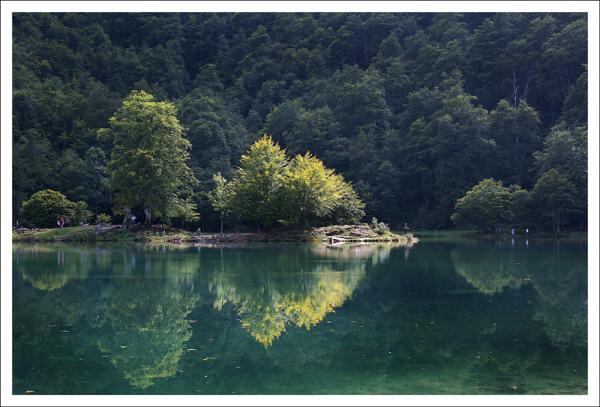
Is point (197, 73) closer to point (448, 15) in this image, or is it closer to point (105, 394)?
point (448, 15)

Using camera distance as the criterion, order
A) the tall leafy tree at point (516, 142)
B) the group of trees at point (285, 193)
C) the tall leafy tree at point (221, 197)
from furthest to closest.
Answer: the tall leafy tree at point (516, 142)
the tall leafy tree at point (221, 197)
the group of trees at point (285, 193)

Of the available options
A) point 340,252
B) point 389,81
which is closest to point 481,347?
point 340,252

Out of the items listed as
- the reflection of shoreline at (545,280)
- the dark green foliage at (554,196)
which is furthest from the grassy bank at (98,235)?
the dark green foliage at (554,196)

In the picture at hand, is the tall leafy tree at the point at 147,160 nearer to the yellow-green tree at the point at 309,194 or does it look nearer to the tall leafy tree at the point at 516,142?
the yellow-green tree at the point at 309,194

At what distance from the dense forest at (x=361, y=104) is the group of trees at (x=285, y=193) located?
210 inches

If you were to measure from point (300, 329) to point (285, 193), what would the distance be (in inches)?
1026

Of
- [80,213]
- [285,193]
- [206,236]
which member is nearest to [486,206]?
[285,193]

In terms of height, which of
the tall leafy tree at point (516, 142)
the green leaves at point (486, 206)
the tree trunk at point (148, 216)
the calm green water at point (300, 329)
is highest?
the tall leafy tree at point (516, 142)

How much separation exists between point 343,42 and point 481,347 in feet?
209

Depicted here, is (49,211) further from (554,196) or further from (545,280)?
(545,280)

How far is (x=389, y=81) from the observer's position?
62.3 meters

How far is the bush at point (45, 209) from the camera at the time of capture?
42.2 meters

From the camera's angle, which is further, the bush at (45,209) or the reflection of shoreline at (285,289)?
the bush at (45,209)

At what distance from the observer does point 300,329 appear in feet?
40.3
